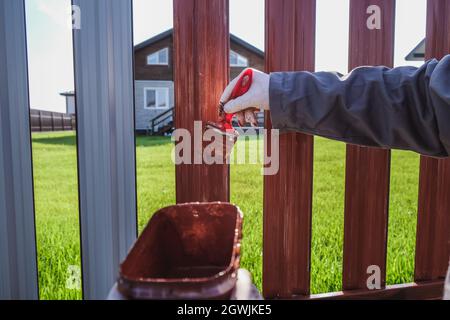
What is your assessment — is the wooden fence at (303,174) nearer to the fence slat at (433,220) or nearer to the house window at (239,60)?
the fence slat at (433,220)

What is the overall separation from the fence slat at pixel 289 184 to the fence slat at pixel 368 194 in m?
0.17

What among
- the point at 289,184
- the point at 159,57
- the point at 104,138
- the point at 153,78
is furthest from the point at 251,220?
the point at 153,78

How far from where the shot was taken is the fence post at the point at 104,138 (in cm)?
114

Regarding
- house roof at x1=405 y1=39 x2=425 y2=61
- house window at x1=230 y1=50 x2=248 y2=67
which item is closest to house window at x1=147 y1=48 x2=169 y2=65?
house window at x1=230 y1=50 x2=248 y2=67

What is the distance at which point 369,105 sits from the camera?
3.30ft

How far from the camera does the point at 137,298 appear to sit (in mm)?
547

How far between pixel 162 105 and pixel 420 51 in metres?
8.61

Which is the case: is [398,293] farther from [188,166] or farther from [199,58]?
[199,58]

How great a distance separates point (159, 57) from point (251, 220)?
10.6m

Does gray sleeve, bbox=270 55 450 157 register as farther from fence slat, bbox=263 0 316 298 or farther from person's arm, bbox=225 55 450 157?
fence slat, bbox=263 0 316 298

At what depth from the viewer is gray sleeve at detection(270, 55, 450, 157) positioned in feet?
3.23

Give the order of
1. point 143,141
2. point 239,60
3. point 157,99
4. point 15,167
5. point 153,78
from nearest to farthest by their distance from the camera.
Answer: point 15,167 < point 239,60 < point 143,141 < point 157,99 < point 153,78

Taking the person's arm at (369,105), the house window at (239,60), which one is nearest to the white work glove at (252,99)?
the person's arm at (369,105)

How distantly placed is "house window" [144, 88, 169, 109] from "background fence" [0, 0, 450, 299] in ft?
25.7
